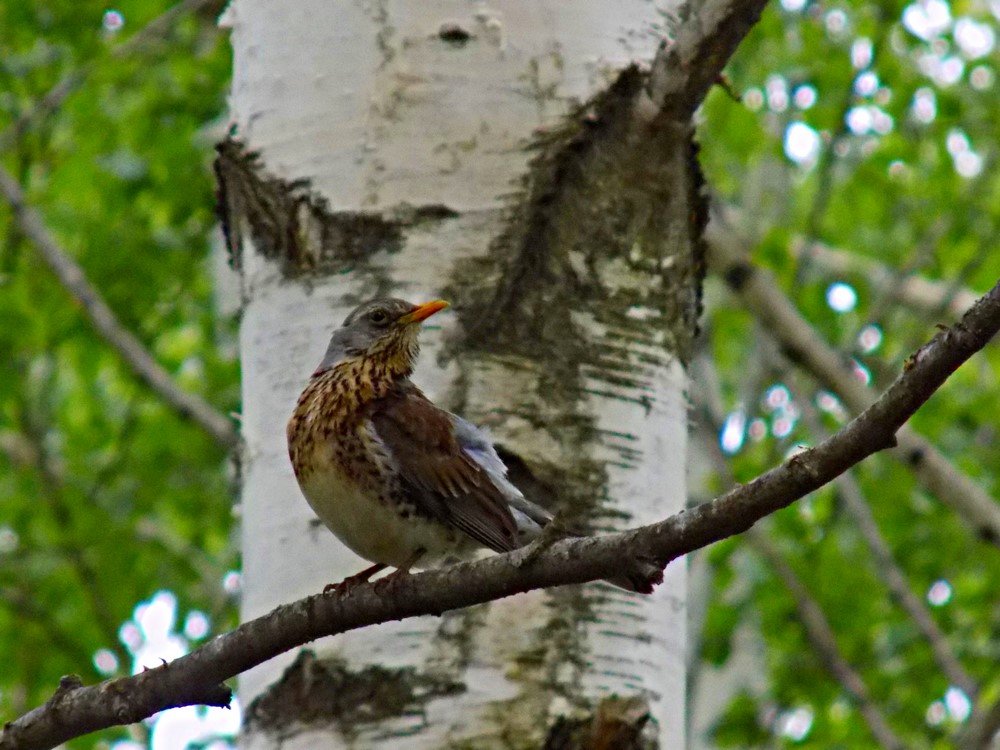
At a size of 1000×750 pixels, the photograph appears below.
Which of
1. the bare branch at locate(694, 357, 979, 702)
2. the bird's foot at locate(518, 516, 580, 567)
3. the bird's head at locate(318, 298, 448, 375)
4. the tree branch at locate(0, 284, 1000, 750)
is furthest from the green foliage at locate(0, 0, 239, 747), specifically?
the bird's foot at locate(518, 516, 580, 567)

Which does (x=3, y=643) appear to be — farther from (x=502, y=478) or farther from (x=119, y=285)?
(x=502, y=478)

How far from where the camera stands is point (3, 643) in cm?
777

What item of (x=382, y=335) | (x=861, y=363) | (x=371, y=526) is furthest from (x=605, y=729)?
(x=861, y=363)

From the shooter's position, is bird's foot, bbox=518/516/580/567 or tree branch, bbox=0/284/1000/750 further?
bird's foot, bbox=518/516/580/567

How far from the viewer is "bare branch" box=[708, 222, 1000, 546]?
5.09m

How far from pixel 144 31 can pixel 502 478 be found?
444 centimetres

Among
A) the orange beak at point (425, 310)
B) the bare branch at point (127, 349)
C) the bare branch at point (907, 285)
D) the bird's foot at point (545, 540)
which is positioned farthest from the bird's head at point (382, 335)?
the bare branch at point (907, 285)

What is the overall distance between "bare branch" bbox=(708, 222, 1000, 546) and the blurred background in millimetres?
49

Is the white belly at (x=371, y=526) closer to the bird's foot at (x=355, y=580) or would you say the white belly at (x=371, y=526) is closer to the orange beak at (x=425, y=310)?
the bird's foot at (x=355, y=580)

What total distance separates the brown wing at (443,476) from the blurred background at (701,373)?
2.41m

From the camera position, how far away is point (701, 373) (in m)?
7.63

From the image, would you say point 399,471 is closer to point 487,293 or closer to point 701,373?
point 487,293

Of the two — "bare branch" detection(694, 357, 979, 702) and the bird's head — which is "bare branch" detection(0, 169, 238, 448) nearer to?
the bird's head

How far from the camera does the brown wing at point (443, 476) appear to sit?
124 inches
